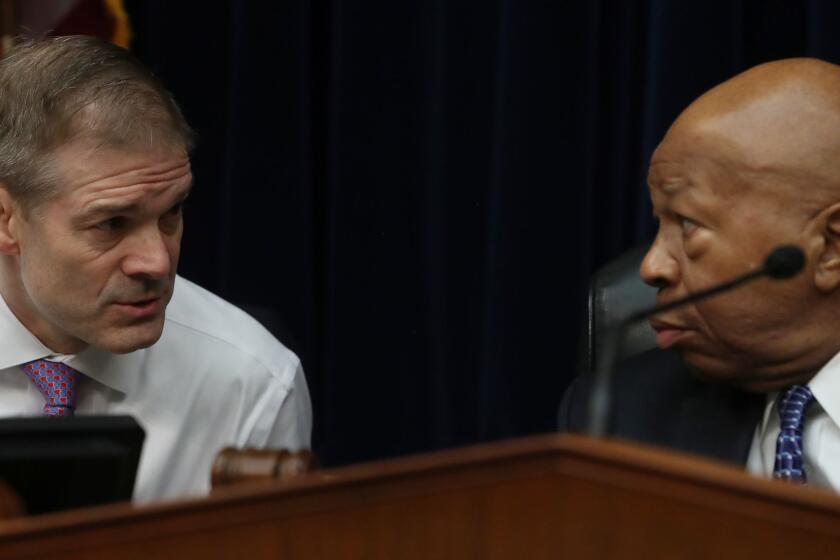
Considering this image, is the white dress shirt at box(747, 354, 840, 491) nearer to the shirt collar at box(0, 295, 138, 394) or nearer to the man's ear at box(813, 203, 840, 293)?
the man's ear at box(813, 203, 840, 293)

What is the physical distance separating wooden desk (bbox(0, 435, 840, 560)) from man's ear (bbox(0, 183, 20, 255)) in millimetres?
784

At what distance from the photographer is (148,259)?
5.29 ft

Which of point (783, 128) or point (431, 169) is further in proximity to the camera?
point (431, 169)

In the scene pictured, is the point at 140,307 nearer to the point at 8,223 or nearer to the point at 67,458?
the point at 8,223

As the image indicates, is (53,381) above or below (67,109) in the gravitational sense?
below

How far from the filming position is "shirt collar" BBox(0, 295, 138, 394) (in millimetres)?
1705

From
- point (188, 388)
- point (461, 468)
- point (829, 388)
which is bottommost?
point (188, 388)

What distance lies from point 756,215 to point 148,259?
663 millimetres

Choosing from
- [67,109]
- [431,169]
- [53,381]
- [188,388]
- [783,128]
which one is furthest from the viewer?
[431,169]

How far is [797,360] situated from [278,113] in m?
1.38

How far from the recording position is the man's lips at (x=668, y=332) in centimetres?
152

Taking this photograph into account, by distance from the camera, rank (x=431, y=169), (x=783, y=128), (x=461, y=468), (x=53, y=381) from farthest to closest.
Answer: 1. (x=431, y=169)
2. (x=53, y=381)
3. (x=783, y=128)
4. (x=461, y=468)

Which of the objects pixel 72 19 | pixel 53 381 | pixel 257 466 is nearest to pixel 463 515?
pixel 257 466

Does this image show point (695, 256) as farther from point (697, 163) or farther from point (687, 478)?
point (687, 478)
